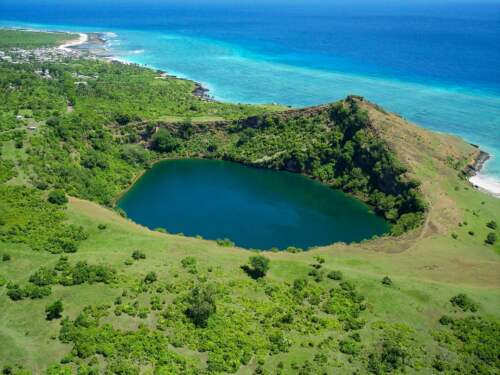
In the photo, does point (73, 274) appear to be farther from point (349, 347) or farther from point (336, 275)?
point (349, 347)

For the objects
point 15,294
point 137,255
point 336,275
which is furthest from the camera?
point 137,255

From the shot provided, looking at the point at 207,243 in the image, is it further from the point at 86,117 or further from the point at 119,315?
the point at 86,117

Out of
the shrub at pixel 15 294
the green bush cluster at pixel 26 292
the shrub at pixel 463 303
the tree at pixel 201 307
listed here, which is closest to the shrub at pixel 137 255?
the green bush cluster at pixel 26 292

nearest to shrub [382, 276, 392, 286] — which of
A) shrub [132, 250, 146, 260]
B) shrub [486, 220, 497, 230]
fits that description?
shrub [486, 220, 497, 230]

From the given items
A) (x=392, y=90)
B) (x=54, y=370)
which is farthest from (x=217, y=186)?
(x=392, y=90)

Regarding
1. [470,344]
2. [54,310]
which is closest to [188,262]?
[54,310]

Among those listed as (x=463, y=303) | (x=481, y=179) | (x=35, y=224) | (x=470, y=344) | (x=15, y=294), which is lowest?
(x=15, y=294)

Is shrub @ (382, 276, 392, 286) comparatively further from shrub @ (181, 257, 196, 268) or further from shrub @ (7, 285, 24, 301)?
shrub @ (7, 285, 24, 301)

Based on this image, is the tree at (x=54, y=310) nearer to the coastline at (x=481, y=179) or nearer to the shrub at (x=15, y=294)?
the shrub at (x=15, y=294)
